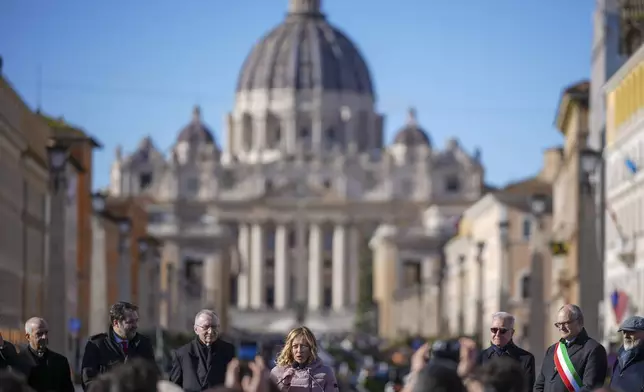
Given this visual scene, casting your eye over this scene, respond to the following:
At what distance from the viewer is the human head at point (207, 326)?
16.4 meters

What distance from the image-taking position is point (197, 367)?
16.6 metres

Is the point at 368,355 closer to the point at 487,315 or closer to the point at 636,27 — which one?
the point at 487,315

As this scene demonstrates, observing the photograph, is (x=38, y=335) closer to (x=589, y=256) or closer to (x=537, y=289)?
(x=589, y=256)

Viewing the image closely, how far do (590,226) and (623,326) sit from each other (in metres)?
24.4

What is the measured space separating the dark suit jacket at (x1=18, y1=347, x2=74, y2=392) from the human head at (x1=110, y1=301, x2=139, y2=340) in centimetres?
45

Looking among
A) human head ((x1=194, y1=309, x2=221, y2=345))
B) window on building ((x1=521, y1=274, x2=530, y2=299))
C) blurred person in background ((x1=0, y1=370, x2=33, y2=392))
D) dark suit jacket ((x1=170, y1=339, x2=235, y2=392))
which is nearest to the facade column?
window on building ((x1=521, y1=274, x2=530, y2=299))

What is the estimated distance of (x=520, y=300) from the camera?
104 m

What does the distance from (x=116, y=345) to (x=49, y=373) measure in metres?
0.54

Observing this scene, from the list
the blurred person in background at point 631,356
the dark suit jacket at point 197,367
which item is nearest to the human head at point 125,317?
the dark suit jacket at point 197,367

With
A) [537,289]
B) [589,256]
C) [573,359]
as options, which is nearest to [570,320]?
[573,359]

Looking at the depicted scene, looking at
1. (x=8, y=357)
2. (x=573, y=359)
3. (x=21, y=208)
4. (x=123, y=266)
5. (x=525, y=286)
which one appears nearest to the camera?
(x=8, y=357)

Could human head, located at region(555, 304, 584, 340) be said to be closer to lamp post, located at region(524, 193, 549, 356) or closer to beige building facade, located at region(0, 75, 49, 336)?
beige building facade, located at region(0, 75, 49, 336)

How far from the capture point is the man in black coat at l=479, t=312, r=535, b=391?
16703 mm

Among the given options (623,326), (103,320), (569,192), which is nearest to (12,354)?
(623,326)
